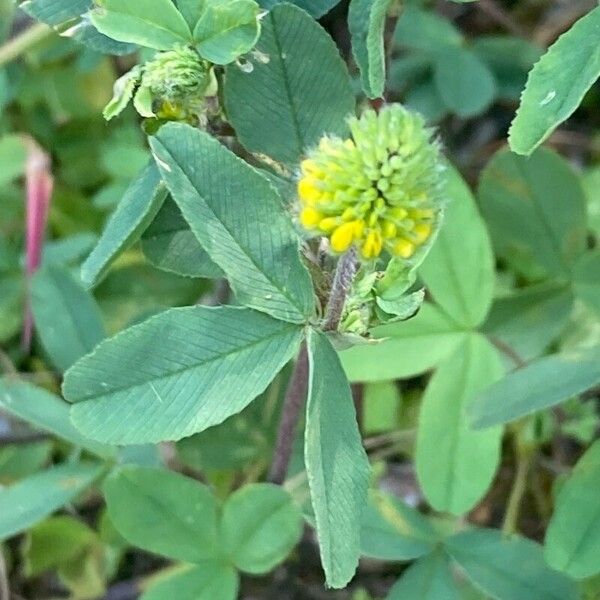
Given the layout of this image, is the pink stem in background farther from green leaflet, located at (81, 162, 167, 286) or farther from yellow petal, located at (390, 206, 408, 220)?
yellow petal, located at (390, 206, 408, 220)

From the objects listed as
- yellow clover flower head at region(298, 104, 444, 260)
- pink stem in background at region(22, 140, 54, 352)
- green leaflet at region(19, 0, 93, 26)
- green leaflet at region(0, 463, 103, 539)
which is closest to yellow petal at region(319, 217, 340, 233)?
yellow clover flower head at region(298, 104, 444, 260)

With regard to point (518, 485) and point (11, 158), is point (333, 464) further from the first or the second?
point (11, 158)

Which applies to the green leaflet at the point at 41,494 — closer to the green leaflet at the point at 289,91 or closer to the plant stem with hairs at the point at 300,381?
the plant stem with hairs at the point at 300,381

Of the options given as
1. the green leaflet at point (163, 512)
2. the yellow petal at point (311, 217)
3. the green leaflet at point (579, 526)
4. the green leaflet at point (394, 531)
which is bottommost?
the green leaflet at point (394, 531)

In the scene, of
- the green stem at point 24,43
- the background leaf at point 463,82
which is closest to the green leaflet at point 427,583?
the background leaf at point 463,82

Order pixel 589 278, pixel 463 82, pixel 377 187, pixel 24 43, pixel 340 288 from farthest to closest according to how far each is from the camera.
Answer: pixel 463 82, pixel 24 43, pixel 589 278, pixel 340 288, pixel 377 187

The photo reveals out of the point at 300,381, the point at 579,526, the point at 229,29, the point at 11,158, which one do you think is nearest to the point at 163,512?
the point at 300,381
